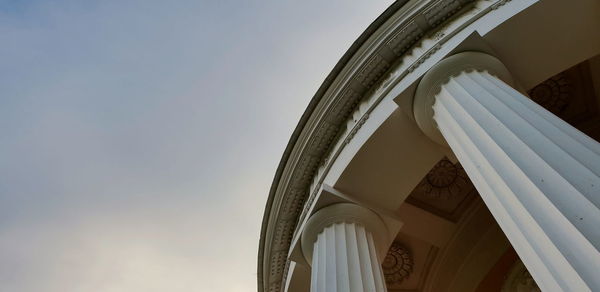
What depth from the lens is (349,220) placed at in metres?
9.20

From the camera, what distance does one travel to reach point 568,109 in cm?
1312

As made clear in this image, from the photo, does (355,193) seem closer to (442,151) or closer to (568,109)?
(442,151)

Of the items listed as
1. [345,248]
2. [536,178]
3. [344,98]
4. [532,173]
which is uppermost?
[344,98]

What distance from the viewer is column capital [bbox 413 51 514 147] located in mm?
8047

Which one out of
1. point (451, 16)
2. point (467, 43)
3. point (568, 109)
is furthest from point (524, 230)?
point (568, 109)

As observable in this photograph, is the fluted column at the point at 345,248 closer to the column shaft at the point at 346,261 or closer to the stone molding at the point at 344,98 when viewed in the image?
the column shaft at the point at 346,261

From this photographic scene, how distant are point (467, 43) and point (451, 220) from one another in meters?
7.47

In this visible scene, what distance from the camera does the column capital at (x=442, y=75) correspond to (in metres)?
Result: 8.05

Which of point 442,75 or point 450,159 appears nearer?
point 442,75

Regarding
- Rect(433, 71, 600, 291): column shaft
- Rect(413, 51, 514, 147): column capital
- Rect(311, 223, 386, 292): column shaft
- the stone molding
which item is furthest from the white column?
Rect(311, 223, 386, 292): column shaft

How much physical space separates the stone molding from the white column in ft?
7.59

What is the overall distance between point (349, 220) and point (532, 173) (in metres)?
4.78

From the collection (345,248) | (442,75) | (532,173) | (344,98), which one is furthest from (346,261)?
(344,98)

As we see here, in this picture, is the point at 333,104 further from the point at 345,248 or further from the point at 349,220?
the point at 345,248
